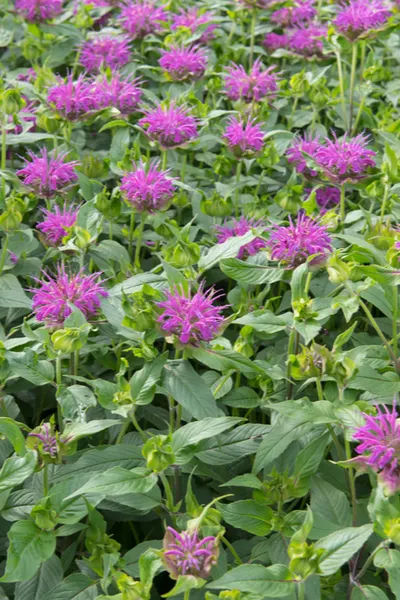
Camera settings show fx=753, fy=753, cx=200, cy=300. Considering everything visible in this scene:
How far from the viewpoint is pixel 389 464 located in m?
0.79

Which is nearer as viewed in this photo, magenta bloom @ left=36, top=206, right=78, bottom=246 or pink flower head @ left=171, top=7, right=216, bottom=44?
magenta bloom @ left=36, top=206, right=78, bottom=246

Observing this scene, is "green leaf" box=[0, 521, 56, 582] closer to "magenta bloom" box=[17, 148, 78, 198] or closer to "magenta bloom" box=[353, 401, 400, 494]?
"magenta bloom" box=[353, 401, 400, 494]

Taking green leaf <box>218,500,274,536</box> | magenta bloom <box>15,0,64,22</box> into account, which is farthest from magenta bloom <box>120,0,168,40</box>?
green leaf <box>218,500,274,536</box>

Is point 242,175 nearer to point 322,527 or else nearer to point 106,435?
point 106,435

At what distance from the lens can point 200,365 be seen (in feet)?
4.16

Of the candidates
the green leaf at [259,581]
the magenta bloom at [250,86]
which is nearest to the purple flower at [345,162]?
the magenta bloom at [250,86]

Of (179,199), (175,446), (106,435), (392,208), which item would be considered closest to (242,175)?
(179,199)

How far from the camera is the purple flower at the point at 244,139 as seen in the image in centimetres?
144

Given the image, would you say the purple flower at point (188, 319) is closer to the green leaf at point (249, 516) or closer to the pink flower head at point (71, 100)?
the green leaf at point (249, 516)

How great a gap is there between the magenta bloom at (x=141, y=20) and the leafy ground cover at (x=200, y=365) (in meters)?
0.28

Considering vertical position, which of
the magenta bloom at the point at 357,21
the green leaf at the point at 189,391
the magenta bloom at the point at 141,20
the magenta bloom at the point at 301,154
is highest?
the magenta bloom at the point at 357,21

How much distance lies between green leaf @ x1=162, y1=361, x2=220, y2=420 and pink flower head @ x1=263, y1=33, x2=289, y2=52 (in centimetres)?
133

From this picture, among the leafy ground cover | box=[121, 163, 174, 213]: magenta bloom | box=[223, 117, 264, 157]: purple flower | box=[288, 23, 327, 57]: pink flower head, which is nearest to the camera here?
the leafy ground cover

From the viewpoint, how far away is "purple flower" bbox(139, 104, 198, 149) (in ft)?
4.50
